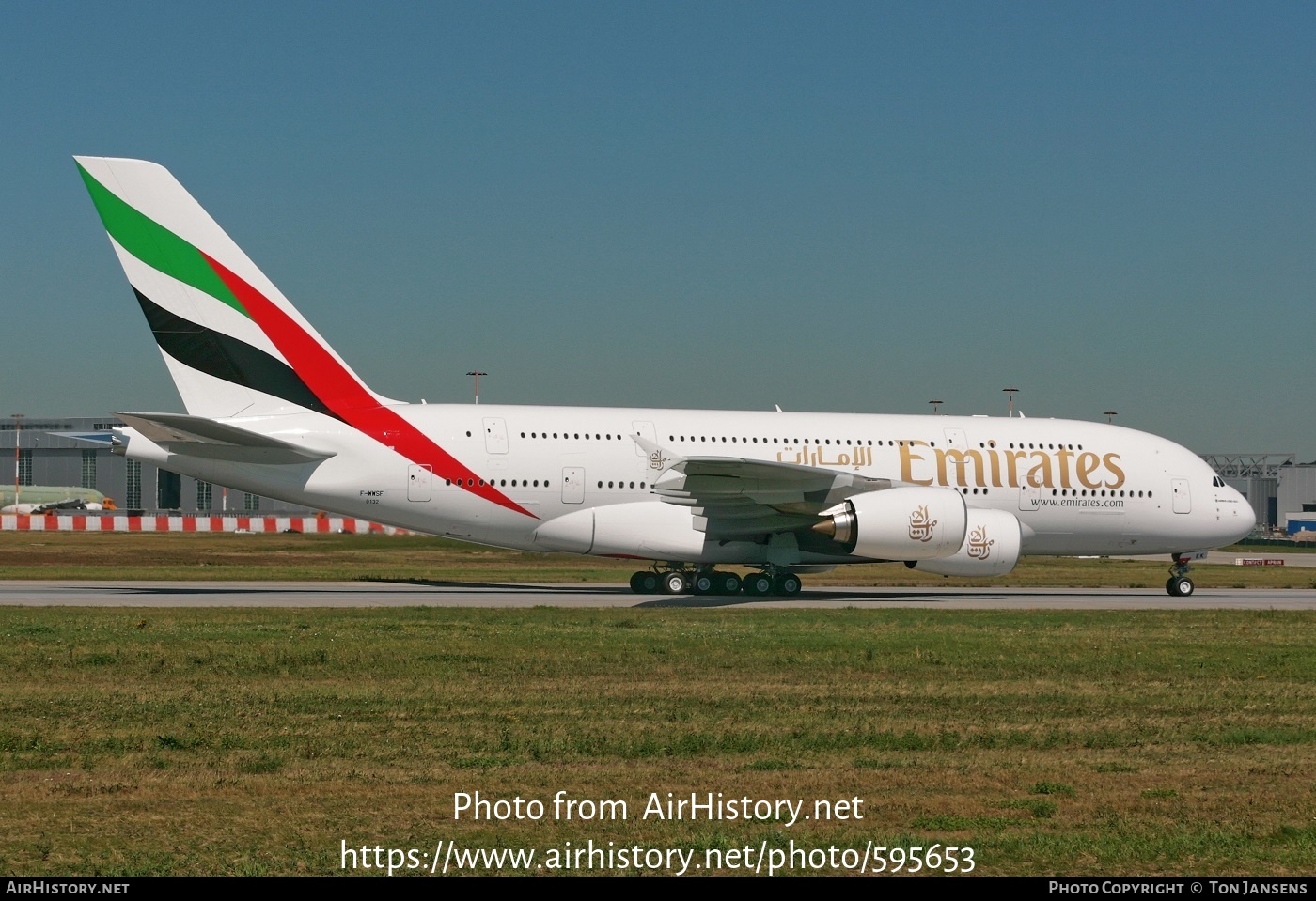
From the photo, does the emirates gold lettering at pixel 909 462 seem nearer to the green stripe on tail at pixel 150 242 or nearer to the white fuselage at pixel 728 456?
the white fuselage at pixel 728 456

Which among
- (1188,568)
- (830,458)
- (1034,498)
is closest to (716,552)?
(830,458)

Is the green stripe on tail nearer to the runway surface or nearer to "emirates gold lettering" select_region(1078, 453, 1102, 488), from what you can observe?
the runway surface

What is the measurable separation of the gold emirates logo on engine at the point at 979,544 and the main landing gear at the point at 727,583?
12.1 ft

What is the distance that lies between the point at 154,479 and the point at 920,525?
3433 inches

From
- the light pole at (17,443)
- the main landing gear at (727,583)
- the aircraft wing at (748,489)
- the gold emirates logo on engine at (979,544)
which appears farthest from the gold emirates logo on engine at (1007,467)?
the light pole at (17,443)

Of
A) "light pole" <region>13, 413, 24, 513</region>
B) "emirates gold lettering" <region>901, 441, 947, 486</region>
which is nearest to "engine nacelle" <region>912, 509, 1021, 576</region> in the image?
"emirates gold lettering" <region>901, 441, 947, 486</region>

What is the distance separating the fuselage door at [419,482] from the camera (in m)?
26.3

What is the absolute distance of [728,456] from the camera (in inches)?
1083

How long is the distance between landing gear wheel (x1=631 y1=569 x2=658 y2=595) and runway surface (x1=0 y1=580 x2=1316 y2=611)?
255mm
